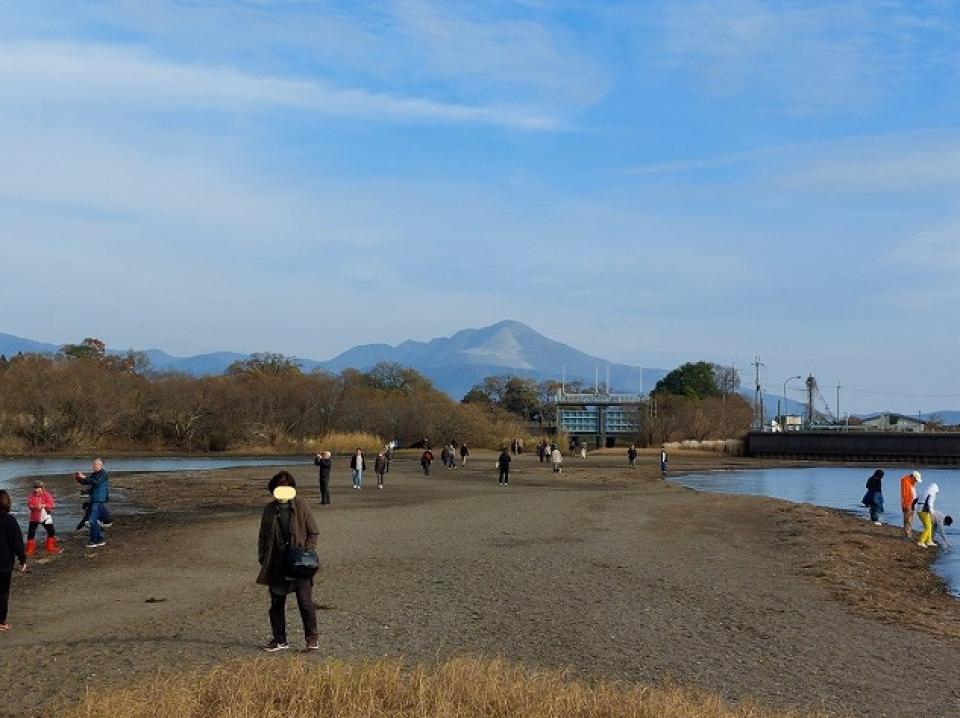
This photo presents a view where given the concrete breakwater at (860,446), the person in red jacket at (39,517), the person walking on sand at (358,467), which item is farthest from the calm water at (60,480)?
the concrete breakwater at (860,446)

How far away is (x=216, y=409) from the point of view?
99.5 metres

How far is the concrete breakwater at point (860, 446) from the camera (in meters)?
103

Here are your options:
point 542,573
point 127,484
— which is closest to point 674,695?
point 542,573

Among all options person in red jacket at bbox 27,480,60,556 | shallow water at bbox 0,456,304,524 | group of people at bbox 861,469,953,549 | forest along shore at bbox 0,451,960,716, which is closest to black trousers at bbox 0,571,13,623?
forest along shore at bbox 0,451,960,716

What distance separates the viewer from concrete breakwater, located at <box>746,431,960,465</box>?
103188 millimetres

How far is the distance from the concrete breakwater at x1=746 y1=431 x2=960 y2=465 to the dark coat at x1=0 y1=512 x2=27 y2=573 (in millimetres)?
102092

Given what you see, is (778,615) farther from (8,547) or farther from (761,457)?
(761,457)

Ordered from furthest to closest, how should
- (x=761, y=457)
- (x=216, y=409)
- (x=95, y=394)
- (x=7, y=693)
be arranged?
(x=761, y=457), (x=216, y=409), (x=95, y=394), (x=7, y=693)

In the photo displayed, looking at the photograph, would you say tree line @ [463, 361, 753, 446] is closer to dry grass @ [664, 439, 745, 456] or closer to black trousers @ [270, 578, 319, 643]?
dry grass @ [664, 439, 745, 456]

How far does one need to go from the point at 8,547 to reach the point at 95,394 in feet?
282

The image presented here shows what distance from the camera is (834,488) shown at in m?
60.0

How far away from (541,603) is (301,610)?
5.19 metres

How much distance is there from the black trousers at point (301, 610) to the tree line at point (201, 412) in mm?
82985

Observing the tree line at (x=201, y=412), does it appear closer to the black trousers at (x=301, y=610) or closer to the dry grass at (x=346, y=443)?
the dry grass at (x=346, y=443)
